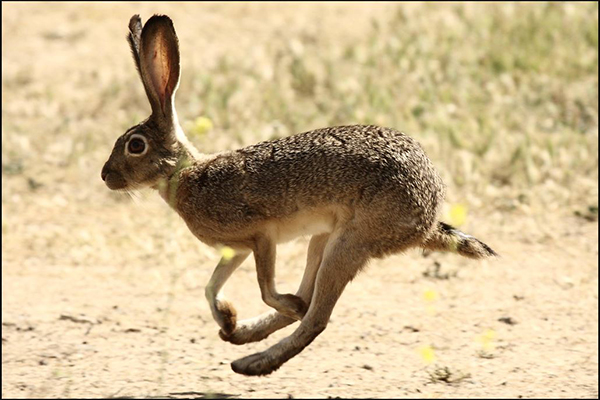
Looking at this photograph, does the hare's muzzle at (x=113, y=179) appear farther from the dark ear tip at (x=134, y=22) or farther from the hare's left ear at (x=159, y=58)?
the dark ear tip at (x=134, y=22)

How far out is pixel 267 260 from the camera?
5.80m

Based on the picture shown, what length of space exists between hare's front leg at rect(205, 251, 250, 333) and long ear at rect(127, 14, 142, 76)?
1074 mm

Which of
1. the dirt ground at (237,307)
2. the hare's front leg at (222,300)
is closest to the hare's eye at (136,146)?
the dirt ground at (237,307)

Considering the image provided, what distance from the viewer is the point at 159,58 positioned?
591cm

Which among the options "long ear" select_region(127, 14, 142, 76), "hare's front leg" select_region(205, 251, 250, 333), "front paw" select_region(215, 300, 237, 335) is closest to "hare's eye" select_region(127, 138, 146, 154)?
"long ear" select_region(127, 14, 142, 76)

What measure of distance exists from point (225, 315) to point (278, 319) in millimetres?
330

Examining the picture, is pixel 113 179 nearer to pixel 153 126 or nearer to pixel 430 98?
pixel 153 126

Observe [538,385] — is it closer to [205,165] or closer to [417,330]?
[417,330]

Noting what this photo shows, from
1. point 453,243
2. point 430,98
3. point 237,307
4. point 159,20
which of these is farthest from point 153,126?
point 430,98

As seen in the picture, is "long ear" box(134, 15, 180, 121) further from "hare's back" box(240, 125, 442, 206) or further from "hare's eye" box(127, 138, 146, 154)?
"hare's back" box(240, 125, 442, 206)

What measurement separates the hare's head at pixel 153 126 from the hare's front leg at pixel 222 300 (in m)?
0.55

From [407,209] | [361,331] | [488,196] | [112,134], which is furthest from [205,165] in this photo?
[112,134]

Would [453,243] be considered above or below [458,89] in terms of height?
→ below

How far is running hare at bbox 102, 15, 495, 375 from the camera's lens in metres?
5.64
